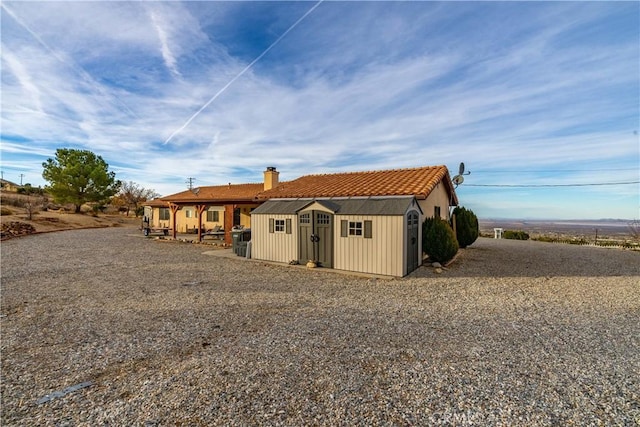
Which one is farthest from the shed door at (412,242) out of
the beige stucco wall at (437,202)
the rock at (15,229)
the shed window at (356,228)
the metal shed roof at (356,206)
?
the rock at (15,229)

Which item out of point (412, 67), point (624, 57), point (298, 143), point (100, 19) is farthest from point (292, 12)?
point (624, 57)

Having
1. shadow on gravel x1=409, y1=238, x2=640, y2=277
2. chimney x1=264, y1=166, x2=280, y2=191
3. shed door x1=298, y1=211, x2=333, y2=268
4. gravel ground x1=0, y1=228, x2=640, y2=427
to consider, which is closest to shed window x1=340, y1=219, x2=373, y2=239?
shed door x1=298, y1=211, x2=333, y2=268

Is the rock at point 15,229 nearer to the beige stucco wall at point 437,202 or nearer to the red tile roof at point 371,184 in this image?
the red tile roof at point 371,184

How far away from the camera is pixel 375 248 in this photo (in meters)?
9.27

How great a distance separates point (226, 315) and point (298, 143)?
16.0 metres

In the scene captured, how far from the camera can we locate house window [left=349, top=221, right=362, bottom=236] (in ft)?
31.4

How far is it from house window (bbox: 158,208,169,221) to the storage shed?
702 inches

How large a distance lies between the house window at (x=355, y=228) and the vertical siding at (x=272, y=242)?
239cm

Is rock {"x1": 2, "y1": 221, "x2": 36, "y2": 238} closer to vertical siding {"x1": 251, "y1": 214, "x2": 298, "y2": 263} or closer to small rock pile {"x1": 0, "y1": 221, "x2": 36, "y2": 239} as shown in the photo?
small rock pile {"x1": 0, "y1": 221, "x2": 36, "y2": 239}

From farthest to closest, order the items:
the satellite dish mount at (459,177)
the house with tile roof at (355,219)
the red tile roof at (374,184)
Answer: the satellite dish mount at (459,177)
the red tile roof at (374,184)
the house with tile roof at (355,219)

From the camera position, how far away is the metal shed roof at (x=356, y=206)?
360 inches

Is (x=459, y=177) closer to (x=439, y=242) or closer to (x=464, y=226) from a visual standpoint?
(x=464, y=226)

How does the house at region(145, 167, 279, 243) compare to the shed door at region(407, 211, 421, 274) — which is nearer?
the shed door at region(407, 211, 421, 274)

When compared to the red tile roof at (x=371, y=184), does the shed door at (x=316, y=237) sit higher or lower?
lower
